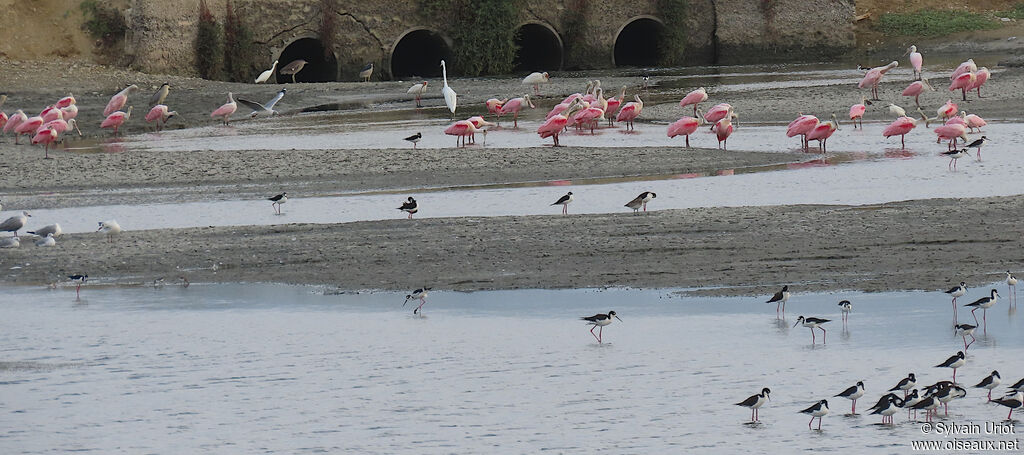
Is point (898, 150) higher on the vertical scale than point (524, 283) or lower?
higher

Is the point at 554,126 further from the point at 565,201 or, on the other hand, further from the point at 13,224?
the point at 13,224

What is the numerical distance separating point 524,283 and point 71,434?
13.8 feet

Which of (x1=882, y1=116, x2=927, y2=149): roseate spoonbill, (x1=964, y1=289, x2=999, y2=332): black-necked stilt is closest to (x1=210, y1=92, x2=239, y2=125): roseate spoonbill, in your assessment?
(x1=882, y1=116, x2=927, y2=149): roseate spoonbill

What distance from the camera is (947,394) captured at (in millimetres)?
7828

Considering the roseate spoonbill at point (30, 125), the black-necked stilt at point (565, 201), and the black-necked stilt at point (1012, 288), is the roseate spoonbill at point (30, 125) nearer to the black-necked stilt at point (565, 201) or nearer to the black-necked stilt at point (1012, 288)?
the black-necked stilt at point (565, 201)

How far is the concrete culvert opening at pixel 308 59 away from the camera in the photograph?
38037 mm

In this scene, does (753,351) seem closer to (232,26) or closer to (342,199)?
(342,199)

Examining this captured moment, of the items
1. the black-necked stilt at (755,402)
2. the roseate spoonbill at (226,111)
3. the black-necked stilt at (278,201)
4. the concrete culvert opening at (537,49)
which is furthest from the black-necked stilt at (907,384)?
Result: the concrete culvert opening at (537,49)

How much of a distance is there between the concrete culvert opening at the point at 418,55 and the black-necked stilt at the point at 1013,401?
1242 inches

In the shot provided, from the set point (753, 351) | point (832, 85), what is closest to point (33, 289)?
point (753, 351)

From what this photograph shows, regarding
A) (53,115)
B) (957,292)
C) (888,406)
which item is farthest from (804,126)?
(888,406)

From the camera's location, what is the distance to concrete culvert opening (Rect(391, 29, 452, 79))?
39.6m

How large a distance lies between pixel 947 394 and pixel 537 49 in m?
34.3

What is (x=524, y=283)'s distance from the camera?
11500mm
